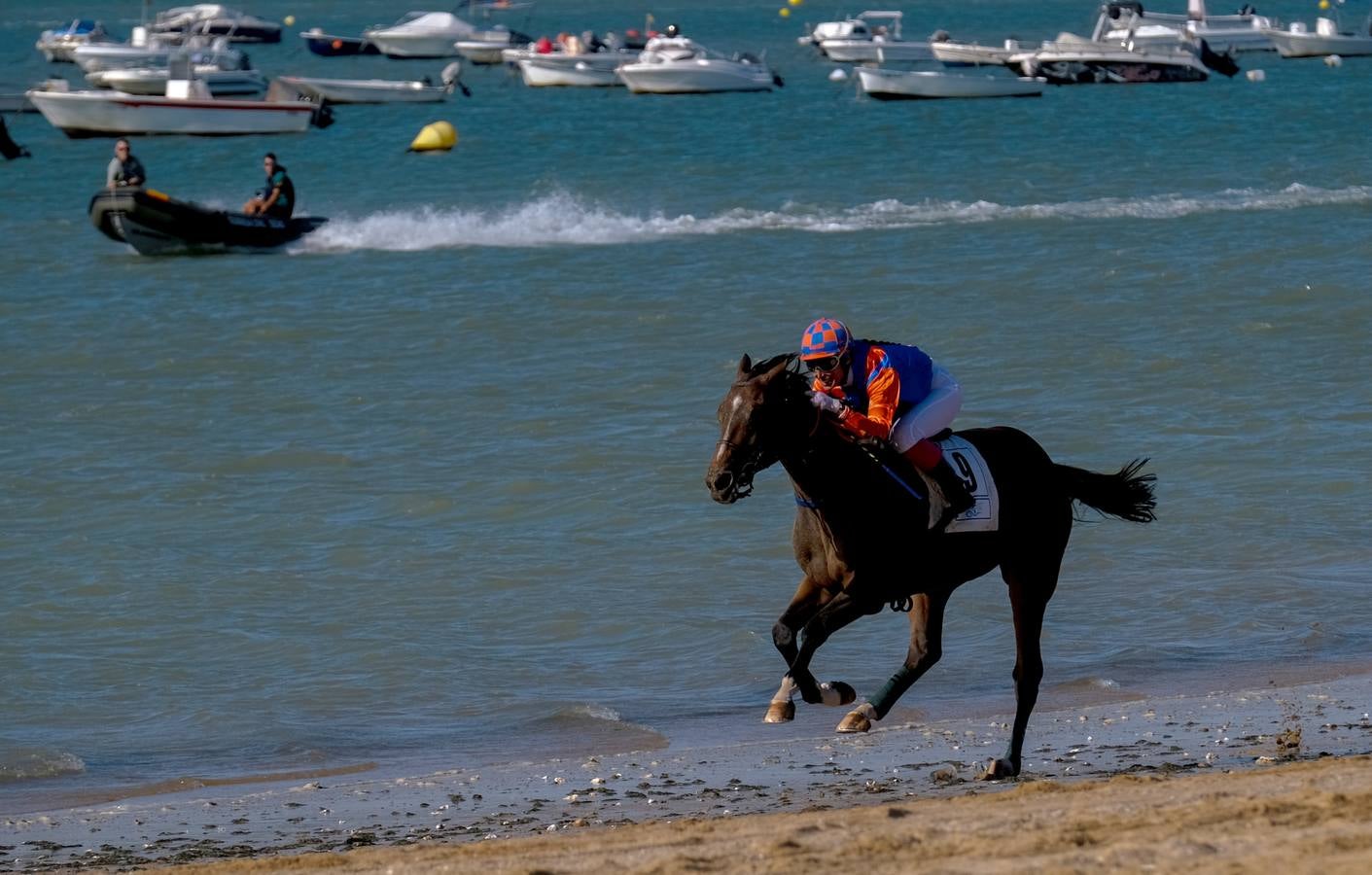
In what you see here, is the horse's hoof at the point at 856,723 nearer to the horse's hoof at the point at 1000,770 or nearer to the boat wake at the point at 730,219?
the horse's hoof at the point at 1000,770

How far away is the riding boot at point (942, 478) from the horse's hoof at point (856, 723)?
90 centimetres

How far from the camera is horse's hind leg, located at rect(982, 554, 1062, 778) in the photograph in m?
9.43

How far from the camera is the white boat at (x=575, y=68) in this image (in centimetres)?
7319

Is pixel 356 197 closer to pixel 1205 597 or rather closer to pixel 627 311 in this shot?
pixel 627 311

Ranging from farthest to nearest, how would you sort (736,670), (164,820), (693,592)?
(693,592)
(736,670)
(164,820)

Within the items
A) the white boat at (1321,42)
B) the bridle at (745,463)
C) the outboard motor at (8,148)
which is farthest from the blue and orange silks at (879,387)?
the white boat at (1321,42)

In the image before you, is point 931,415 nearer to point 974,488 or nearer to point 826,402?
point 974,488

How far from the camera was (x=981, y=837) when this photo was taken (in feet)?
22.5

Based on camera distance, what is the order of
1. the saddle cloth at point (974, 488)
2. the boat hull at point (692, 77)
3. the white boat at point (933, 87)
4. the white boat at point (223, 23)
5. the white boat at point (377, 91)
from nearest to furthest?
the saddle cloth at point (974, 488), the white boat at point (933, 87), the white boat at point (377, 91), the boat hull at point (692, 77), the white boat at point (223, 23)

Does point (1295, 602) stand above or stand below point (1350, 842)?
below

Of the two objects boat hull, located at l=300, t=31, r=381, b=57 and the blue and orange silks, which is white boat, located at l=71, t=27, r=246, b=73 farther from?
the blue and orange silks

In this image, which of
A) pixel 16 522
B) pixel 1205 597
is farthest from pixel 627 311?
pixel 1205 597

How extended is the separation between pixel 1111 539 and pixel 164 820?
8224mm

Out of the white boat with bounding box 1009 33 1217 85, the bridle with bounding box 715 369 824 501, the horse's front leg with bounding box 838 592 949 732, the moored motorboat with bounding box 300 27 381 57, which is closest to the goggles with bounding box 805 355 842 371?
the bridle with bounding box 715 369 824 501
